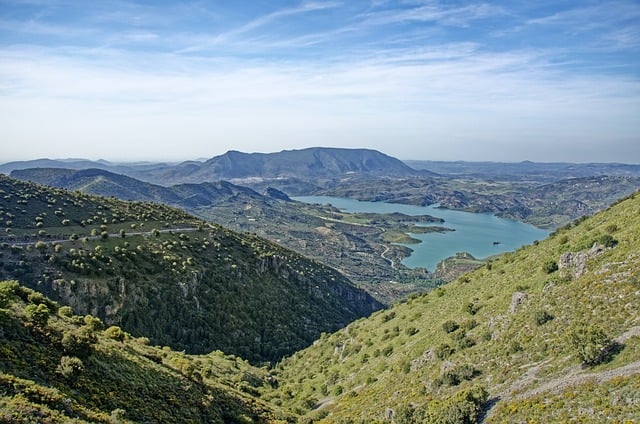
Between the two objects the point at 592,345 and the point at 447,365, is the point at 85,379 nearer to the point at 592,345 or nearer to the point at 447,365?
the point at 447,365

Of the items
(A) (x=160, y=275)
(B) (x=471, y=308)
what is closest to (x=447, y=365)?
(B) (x=471, y=308)

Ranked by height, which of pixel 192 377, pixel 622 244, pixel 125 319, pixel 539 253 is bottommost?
pixel 125 319

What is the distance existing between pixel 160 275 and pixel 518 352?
63.4m

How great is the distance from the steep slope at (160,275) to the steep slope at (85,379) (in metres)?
34.6

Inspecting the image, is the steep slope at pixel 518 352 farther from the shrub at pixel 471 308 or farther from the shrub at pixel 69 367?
the shrub at pixel 69 367

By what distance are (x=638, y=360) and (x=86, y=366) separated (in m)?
33.3

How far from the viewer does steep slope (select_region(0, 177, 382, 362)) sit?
213 feet

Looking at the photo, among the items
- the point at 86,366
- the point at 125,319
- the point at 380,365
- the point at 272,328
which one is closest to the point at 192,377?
the point at 86,366

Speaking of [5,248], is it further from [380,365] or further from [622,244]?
[622,244]

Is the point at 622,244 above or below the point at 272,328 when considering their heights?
above

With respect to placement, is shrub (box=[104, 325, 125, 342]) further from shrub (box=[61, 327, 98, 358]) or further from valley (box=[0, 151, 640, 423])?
shrub (box=[61, 327, 98, 358])

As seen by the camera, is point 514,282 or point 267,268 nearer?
point 514,282

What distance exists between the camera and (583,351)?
25.2 meters

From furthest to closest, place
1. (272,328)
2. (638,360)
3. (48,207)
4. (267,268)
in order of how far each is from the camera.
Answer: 1. (267,268)
2. (48,207)
3. (272,328)
4. (638,360)
